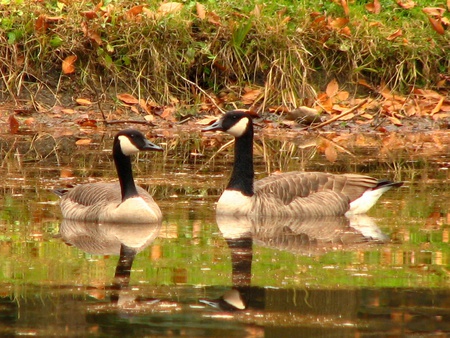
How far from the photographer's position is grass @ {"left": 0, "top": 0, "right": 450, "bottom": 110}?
1664 centimetres

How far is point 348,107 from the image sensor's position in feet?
55.2

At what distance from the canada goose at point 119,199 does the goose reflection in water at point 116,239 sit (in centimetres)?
7

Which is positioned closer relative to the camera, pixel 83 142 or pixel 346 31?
pixel 83 142

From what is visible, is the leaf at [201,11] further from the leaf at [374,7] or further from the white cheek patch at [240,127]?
the white cheek patch at [240,127]

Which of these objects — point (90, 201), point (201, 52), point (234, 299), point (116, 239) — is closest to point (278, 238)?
point (116, 239)

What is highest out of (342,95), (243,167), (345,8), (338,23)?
(345,8)

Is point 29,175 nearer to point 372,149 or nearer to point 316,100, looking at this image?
Answer: point 372,149

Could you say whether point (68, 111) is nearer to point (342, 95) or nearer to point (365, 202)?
point (342, 95)

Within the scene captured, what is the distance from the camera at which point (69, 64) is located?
651 inches

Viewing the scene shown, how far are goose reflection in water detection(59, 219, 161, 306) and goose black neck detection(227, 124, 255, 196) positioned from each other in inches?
46.8

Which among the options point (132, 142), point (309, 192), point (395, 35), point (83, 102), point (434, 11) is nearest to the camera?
point (132, 142)

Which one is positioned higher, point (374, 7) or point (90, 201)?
point (374, 7)

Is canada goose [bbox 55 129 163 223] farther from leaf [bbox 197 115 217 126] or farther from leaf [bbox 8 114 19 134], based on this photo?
leaf [bbox 197 115 217 126]

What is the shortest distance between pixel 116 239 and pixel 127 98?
8.34 metres
